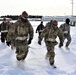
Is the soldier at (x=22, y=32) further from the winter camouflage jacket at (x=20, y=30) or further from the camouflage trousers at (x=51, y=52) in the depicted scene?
the camouflage trousers at (x=51, y=52)

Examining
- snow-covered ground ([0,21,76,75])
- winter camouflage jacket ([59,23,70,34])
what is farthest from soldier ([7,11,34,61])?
winter camouflage jacket ([59,23,70,34])

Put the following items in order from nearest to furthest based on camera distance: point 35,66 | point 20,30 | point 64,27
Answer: point 20,30
point 35,66
point 64,27

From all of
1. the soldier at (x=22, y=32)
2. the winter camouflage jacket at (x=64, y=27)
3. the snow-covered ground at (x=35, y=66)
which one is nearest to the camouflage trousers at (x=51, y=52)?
the snow-covered ground at (x=35, y=66)

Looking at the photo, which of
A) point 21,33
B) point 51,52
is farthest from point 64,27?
point 21,33

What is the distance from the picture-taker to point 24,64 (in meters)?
10.2

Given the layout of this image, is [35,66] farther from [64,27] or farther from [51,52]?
[64,27]

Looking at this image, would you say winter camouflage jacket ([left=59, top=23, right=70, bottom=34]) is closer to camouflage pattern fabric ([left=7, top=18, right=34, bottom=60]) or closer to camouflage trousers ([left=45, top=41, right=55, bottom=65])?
camouflage trousers ([left=45, top=41, right=55, bottom=65])

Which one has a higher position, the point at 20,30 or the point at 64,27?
the point at 20,30

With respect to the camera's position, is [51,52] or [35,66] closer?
[51,52]

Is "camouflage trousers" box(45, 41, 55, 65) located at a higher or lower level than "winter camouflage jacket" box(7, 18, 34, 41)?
lower

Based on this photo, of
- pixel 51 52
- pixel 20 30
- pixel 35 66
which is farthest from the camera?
pixel 35 66

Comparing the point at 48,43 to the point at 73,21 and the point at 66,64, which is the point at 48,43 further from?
the point at 73,21

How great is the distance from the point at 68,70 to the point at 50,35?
1330 millimetres
